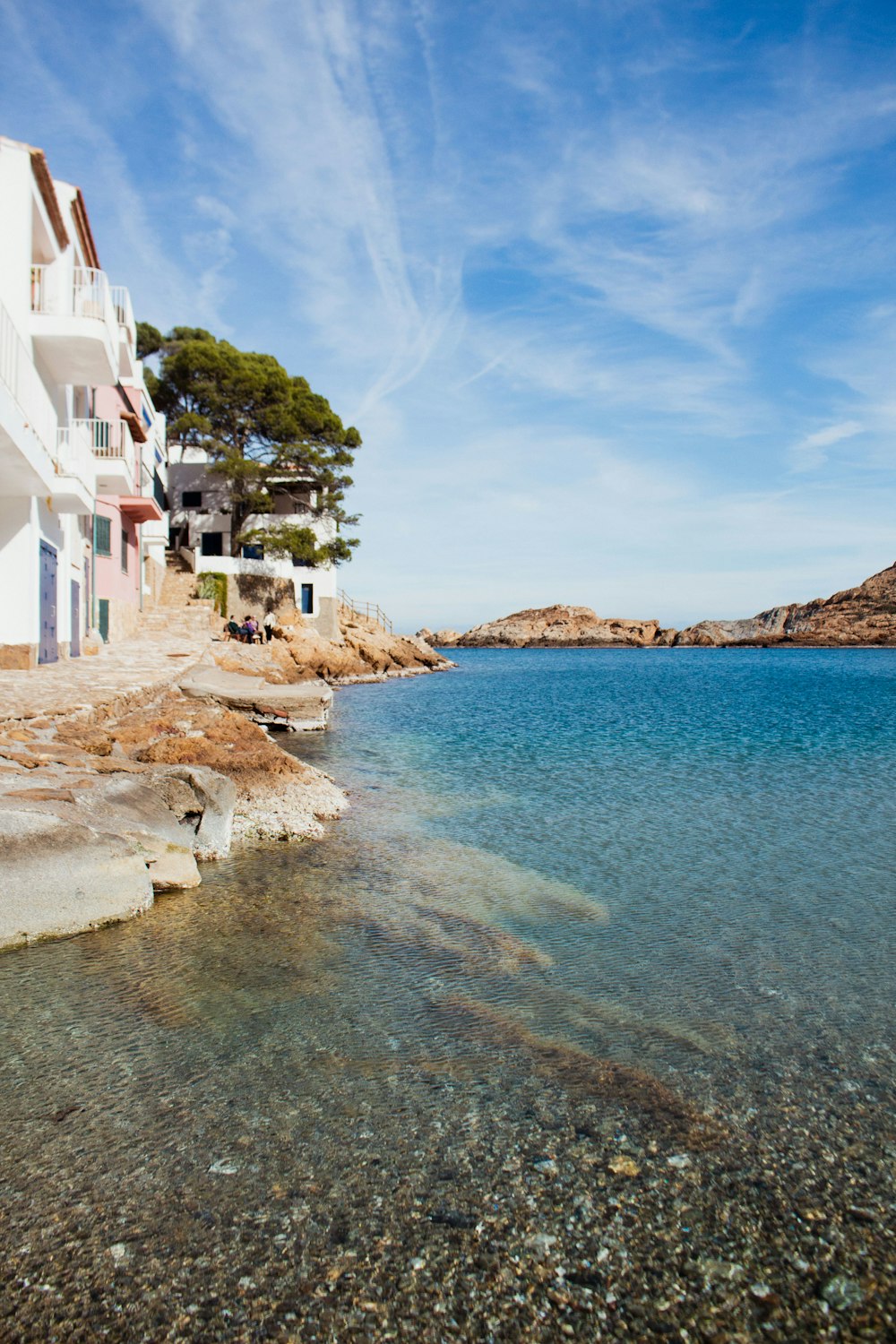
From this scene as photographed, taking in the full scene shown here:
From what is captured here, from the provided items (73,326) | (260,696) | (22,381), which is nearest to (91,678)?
(22,381)

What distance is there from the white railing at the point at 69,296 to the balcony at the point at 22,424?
10.6 feet

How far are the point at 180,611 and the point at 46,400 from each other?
22.9 meters

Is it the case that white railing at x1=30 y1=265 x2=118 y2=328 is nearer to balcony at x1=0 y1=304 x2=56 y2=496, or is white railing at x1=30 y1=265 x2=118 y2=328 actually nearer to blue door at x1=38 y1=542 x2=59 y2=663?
balcony at x1=0 y1=304 x2=56 y2=496

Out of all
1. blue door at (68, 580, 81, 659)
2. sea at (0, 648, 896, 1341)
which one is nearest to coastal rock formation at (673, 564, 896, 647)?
blue door at (68, 580, 81, 659)

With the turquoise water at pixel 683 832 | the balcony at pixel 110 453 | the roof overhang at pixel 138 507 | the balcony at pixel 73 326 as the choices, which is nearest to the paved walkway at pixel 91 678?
the turquoise water at pixel 683 832

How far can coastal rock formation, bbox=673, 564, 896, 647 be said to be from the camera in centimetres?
14738

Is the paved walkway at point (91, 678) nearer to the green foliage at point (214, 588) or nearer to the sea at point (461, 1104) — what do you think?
the sea at point (461, 1104)

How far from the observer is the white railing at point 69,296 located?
19.8 m

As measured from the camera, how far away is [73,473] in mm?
19484

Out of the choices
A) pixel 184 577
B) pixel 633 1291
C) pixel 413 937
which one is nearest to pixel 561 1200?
pixel 633 1291

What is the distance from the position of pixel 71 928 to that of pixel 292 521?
47.4m

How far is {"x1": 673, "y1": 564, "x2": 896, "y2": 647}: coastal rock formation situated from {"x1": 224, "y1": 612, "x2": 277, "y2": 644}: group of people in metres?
120

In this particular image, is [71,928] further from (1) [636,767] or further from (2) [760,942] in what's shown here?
(1) [636,767]

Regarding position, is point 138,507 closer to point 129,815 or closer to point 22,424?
point 22,424
